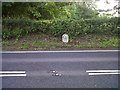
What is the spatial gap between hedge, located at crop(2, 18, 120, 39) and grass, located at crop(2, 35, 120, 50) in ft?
1.83

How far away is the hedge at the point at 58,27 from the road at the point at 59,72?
512 centimetres

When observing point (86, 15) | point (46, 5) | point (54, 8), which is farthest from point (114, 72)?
point (86, 15)

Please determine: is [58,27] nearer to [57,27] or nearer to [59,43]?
[57,27]

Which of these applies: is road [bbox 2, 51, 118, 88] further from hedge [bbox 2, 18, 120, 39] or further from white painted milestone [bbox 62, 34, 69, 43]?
hedge [bbox 2, 18, 120, 39]

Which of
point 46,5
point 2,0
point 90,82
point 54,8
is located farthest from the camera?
point 54,8

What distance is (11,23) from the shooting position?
42.2 ft

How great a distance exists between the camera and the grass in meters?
10.4

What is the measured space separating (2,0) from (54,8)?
15.5ft

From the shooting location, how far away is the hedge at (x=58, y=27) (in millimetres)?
12531

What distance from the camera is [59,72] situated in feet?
19.2

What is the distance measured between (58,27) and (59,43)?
1.88 meters

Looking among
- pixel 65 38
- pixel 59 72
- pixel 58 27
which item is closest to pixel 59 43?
pixel 65 38

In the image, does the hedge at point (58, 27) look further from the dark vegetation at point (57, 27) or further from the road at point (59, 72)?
the road at point (59, 72)

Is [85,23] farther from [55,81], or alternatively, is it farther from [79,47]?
[55,81]
